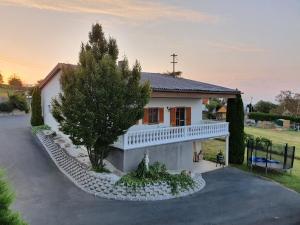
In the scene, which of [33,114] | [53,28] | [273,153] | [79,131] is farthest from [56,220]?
[33,114]

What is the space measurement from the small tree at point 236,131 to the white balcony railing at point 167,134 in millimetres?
1137

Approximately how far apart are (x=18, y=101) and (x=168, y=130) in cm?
3214

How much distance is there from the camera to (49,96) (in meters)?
24.6

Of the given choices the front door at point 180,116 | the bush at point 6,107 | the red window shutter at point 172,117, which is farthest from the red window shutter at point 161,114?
the bush at point 6,107

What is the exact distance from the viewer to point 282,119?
164ft

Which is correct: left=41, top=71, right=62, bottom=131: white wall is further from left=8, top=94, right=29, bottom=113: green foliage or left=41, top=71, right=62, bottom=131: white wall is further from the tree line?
the tree line

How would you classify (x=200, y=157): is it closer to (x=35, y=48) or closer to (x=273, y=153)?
(x=273, y=153)

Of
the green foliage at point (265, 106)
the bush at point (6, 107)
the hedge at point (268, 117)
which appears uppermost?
the green foliage at point (265, 106)

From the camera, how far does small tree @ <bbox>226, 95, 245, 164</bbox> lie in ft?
69.3

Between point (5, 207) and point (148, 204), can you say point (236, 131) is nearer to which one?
point (148, 204)

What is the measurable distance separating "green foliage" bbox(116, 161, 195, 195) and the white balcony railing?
3.99ft

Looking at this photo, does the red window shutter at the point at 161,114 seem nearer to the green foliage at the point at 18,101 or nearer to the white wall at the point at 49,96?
the white wall at the point at 49,96

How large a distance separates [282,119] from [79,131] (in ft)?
149

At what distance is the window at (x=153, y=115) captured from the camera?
1804cm
